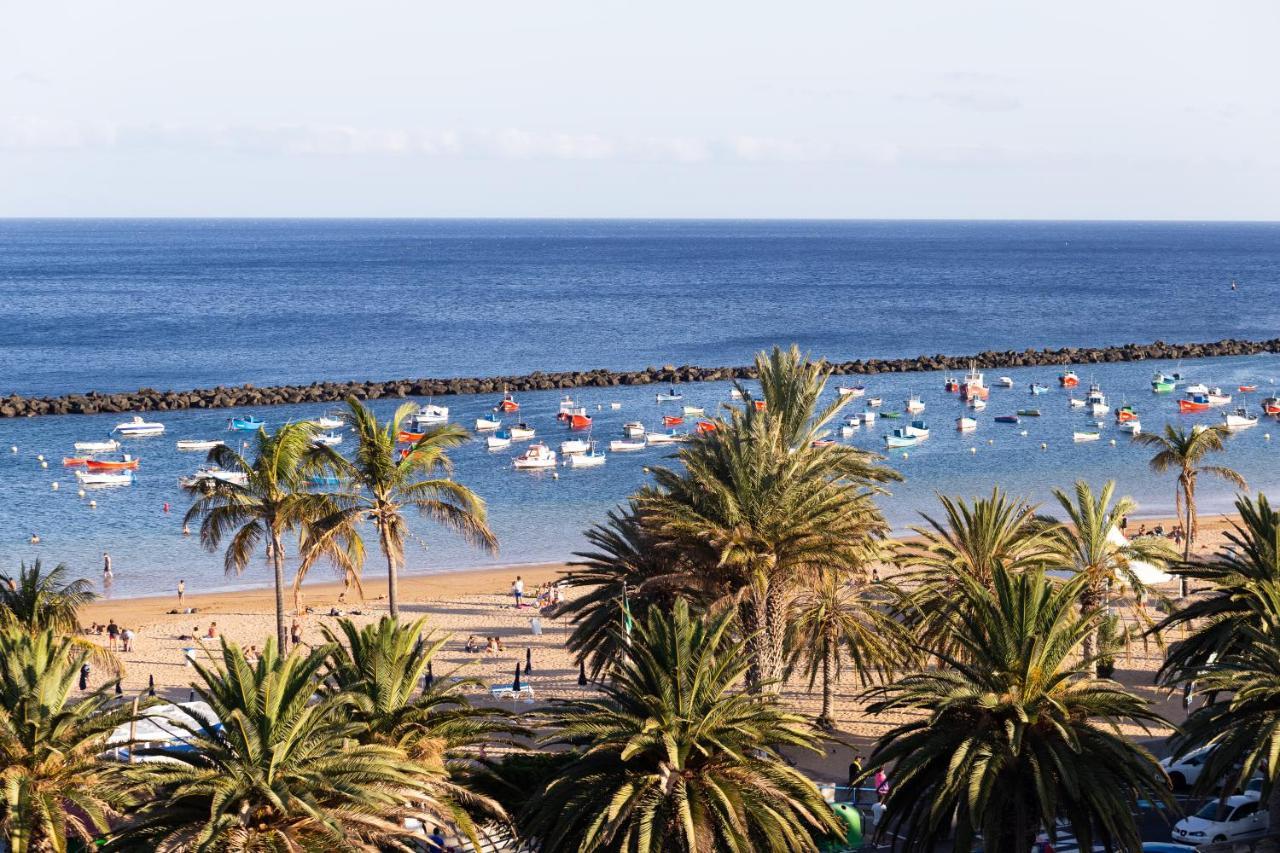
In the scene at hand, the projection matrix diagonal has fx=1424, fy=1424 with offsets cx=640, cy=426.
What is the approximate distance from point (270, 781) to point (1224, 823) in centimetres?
1466

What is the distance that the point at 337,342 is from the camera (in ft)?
438

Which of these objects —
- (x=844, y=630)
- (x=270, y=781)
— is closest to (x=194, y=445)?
(x=844, y=630)

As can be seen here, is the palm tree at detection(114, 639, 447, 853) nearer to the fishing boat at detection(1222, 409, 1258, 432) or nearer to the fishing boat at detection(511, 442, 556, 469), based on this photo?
the fishing boat at detection(511, 442, 556, 469)

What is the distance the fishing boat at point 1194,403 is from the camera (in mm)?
89312

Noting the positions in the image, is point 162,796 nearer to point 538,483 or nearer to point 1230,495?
point 538,483

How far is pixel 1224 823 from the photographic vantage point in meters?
21.9

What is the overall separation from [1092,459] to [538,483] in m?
29.9

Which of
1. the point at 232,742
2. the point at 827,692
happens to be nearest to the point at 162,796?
the point at 232,742

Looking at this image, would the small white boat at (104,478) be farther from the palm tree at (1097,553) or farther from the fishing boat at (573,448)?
the palm tree at (1097,553)

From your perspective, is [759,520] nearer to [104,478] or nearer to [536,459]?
[536,459]

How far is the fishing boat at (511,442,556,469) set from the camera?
73812mm

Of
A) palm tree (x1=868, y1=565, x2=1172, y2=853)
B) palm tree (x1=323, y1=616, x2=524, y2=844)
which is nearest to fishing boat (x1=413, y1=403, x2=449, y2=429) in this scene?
palm tree (x1=323, y1=616, x2=524, y2=844)

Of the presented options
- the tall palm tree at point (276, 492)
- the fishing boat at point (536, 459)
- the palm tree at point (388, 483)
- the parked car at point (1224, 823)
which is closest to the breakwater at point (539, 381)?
the fishing boat at point (536, 459)

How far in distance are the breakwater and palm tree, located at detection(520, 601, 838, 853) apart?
245 feet
